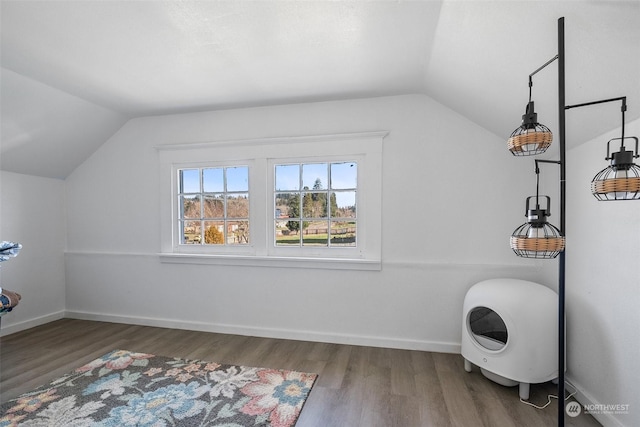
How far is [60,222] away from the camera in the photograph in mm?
3467

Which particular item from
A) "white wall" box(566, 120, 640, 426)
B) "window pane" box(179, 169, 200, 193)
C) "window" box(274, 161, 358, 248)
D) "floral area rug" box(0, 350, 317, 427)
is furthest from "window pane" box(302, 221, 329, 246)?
"white wall" box(566, 120, 640, 426)

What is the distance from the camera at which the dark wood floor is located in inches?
68.7

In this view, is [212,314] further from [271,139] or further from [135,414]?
[271,139]

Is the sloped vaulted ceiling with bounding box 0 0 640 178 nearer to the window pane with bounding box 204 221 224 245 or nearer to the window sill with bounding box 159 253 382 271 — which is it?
the window pane with bounding box 204 221 224 245

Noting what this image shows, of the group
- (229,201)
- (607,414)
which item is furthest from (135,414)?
(607,414)

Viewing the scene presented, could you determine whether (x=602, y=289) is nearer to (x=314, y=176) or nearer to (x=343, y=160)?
(x=343, y=160)

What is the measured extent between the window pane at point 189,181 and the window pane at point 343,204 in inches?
61.1

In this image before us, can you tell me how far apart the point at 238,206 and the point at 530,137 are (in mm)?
2625

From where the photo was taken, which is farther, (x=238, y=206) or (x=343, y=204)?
(x=238, y=206)

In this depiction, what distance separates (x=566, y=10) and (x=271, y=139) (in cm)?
228

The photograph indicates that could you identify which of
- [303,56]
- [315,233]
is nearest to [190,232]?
[315,233]

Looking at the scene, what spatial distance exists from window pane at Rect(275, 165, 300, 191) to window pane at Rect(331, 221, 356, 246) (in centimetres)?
56

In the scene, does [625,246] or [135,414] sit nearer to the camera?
[625,246]

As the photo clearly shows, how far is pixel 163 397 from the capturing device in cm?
192
